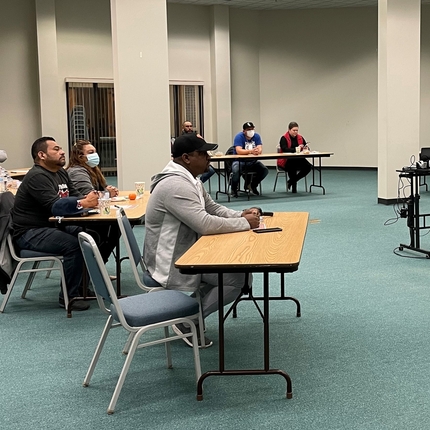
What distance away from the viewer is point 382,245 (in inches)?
263

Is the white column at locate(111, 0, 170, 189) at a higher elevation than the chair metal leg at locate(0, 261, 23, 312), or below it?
higher

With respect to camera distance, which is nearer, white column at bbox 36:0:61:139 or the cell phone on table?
the cell phone on table

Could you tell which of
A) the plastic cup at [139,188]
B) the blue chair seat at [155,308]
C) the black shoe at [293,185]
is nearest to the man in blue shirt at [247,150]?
the black shoe at [293,185]

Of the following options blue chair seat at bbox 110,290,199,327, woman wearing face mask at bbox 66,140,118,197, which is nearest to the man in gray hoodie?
blue chair seat at bbox 110,290,199,327

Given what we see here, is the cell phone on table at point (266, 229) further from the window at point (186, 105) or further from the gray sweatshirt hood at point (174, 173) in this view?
the window at point (186, 105)

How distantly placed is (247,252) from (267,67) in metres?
14.2

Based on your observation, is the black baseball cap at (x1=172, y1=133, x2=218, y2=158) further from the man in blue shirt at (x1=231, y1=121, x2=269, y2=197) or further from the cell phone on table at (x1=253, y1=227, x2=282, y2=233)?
the man in blue shirt at (x1=231, y1=121, x2=269, y2=197)

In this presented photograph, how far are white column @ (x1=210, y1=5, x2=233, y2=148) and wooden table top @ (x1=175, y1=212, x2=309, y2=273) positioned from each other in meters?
12.2

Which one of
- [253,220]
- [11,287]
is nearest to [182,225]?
[253,220]

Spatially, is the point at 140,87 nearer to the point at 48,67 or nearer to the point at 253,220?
the point at 253,220

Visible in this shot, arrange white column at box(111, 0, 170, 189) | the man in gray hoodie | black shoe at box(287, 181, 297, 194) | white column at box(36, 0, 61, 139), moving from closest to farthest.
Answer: the man in gray hoodie
white column at box(111, 0, 170, 189)
black shoe at box(287, 181, 297, 194)
white column at box(36, 0, 61, 139)

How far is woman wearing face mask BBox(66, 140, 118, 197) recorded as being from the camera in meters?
5.27

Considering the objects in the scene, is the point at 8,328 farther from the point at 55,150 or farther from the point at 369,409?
the point at 369,409

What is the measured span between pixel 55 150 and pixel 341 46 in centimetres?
1261
